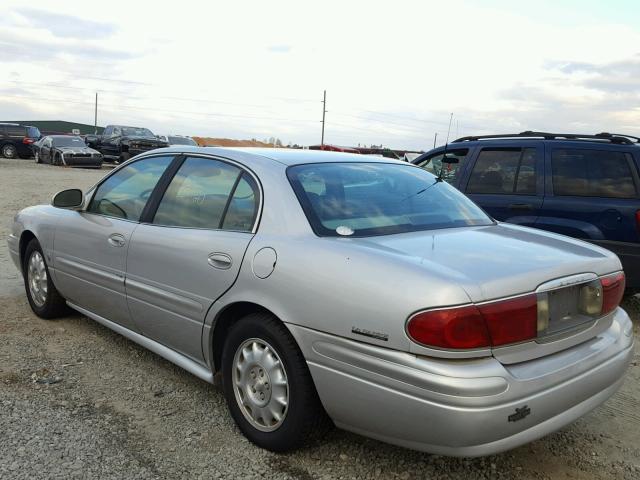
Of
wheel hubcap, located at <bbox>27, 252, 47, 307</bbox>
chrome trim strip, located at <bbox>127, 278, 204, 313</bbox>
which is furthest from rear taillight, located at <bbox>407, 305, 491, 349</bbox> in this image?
wheel hubcap, located at <bbox>27, 252, 47, 307</bbox>

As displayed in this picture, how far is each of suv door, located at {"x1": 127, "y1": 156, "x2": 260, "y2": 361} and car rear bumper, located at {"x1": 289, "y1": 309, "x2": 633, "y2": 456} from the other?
68 centimetres

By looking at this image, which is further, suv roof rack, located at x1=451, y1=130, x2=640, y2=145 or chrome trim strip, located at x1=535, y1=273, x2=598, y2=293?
suv roof rack, located at x1=451, y1=130, x2=640, y2=145

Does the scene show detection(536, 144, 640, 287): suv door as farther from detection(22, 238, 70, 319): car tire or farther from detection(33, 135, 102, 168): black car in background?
detection(33, 135, 102, 168): black car in background

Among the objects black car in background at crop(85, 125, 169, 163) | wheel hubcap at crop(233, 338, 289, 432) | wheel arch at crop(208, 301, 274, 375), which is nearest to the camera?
wheel hubcap at crop(233, 338, 289, 432)

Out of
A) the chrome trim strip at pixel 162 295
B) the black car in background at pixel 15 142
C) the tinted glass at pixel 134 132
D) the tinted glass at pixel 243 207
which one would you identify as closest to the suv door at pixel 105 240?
the chrome trim strip at pixel 162 295

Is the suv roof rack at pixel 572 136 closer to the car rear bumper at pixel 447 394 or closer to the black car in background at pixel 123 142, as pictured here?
the car rear bumper at pixel 447 394

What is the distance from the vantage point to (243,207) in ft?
10.2

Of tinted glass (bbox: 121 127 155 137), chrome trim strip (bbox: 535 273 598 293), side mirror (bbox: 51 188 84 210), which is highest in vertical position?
tinted glass (bbox: 121 127 155 137)

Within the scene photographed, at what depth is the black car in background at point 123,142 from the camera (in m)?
24.6

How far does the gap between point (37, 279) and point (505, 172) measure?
4533 mm

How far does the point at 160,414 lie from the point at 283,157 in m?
1.61

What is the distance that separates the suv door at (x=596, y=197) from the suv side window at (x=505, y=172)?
0.64ft

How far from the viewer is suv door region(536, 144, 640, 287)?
5.07 metres

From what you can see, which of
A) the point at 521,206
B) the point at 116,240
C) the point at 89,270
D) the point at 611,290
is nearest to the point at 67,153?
the point at 89,270
